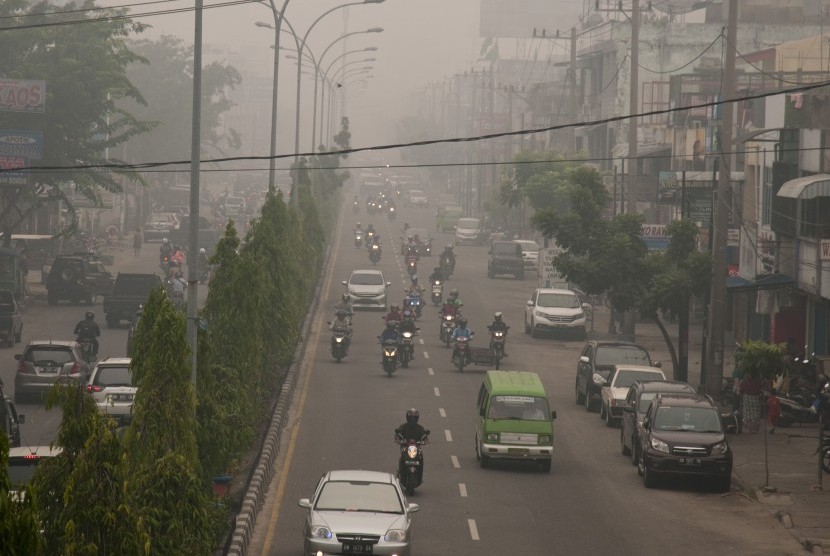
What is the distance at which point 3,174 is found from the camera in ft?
207

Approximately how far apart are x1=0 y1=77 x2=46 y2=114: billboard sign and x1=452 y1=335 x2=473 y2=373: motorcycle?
2799 centimetres

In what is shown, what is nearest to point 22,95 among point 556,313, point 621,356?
point 556,313

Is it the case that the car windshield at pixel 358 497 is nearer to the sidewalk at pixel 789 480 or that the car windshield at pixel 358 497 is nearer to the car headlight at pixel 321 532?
the car headlight at pixel 321 532

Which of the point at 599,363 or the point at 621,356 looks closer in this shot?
the point at 599,363

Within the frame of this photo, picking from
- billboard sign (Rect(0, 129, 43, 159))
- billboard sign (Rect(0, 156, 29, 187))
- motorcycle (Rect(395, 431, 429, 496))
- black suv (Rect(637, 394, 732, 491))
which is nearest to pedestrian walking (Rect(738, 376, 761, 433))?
black suv (Rect(637, 394, 732, 491))

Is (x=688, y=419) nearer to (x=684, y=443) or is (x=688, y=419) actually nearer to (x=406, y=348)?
(x=684, y=443)

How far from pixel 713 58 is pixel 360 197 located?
8549 cm

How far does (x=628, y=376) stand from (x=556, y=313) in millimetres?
18498

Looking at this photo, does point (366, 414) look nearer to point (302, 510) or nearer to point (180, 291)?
point (302, 510)

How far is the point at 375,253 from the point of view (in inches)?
3182

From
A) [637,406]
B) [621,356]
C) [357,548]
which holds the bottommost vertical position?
[357,548]

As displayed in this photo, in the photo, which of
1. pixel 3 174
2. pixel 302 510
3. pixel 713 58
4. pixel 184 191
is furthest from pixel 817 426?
pixel 184 191

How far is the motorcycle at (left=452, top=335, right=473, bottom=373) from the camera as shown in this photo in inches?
1732

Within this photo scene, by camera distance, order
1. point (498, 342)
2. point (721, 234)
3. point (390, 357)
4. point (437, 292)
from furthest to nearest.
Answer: point (437, 292)
point (498, 342)
point (390, 357)
point (721, 234)
